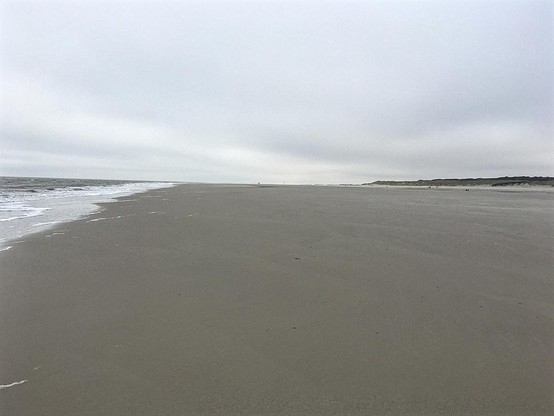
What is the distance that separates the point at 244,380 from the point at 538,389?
2191 mm

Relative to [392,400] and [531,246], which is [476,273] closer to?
[531,246]

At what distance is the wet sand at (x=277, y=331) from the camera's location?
2.09m

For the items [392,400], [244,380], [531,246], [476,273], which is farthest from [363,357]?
[531,246]

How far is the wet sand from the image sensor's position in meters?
2.09

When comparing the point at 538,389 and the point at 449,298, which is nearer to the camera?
the point at 538,389

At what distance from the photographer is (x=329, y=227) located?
27.6 feet

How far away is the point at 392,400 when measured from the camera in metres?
2.06

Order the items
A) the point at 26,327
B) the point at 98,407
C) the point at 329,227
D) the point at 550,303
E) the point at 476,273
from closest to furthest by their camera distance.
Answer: the point at 98,407, the point at 26,327, the point at 550,303, the point at 476,273, the point at 329,227

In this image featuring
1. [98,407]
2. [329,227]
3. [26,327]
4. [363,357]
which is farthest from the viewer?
[329,227]

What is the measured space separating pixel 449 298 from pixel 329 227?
Result: 4.87 m

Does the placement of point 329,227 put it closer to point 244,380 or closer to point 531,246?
point 531,246

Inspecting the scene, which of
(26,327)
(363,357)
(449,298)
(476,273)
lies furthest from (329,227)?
(26,327)

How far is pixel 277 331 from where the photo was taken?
114 inches

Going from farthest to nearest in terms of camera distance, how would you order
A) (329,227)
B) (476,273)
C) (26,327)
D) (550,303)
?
(329,227) → (476,273) → (550,303) → (26,327)
